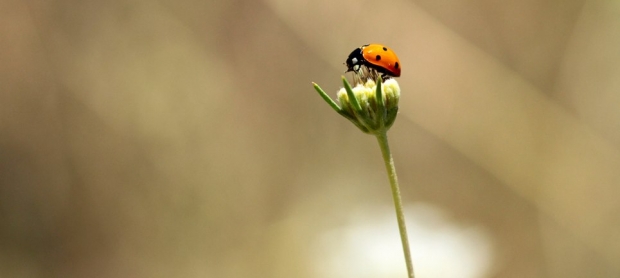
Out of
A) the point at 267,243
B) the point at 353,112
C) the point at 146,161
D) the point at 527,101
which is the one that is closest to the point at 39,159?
the point at 146,161

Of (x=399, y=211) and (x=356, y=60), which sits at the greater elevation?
(x=356, y=60)

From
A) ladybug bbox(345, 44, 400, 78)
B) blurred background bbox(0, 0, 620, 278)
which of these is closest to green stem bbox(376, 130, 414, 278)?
ladybug bbox(345, 44, 400, 78)

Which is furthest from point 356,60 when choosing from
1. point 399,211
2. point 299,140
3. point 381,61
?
point 299,140

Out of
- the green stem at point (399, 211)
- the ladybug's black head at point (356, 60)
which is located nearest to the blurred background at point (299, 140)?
the ladybug's black head at point (356, 60)

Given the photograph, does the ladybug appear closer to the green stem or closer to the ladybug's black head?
the ladybug's black head

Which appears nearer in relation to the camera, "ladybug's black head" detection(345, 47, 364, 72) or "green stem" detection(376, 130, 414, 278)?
"green stem" detection(376, 130, 414, 278)

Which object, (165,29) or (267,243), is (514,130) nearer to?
(267,243)

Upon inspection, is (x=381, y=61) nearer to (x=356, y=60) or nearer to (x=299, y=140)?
(x=356, y=60)

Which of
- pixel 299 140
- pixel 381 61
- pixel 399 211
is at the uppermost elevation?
pixel 299 140
